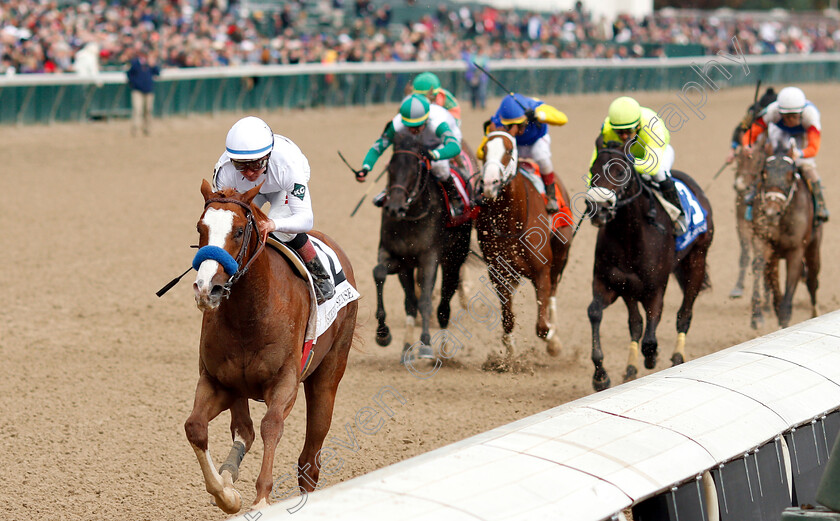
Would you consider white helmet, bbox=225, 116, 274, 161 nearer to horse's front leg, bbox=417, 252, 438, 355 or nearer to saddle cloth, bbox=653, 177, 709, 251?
horse's front leg, bbox=417, 252, 438, 355

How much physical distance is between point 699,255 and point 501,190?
5.20 ft

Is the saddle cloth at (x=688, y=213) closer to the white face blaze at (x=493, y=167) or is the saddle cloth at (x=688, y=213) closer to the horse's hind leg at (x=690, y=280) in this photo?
the horse's hind leg at (x=690, y=280)

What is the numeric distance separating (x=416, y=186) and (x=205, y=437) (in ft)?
11.7

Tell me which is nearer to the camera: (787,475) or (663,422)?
(663,422)

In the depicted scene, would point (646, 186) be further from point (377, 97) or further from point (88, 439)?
point (377, 97)

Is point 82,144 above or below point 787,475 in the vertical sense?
below

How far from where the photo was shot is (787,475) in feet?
13.9

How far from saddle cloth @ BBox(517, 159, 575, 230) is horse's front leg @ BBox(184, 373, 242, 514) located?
13.1 ft

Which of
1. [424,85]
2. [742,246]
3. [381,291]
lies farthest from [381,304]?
[742,246]

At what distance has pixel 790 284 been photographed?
8.88 meters

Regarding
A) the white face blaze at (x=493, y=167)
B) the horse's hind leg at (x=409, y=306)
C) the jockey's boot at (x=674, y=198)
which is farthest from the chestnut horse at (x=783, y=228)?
the horse's hind leg at (x=409, y=306)

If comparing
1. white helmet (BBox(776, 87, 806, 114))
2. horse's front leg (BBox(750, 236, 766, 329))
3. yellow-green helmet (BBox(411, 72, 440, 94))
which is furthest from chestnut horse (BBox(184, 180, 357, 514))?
white helmet (BBox(776, 87, 806, 114))

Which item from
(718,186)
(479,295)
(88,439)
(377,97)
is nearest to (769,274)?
(479,295)

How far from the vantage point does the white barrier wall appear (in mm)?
3127
